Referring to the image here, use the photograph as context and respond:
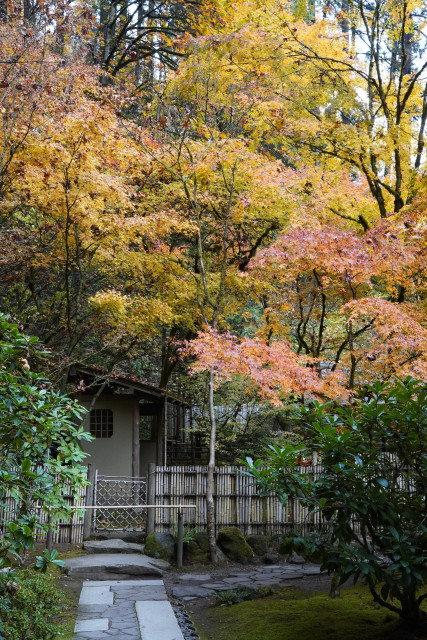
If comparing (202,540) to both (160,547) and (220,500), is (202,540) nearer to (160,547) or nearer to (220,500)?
(160,547)

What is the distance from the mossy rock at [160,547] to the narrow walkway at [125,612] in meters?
1.72

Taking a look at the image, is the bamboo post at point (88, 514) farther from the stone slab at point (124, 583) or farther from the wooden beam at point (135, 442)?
the wooden beam at point (135, 442)

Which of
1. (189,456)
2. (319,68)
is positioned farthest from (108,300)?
(189,456)

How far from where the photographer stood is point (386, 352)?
10234 millimetres

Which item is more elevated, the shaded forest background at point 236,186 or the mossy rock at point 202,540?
the shaded forest background at point 236,186

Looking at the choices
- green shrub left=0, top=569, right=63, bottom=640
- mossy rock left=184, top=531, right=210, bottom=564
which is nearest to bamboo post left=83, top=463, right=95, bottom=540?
mossy rock left=184, top=531, right=210, bottom=564

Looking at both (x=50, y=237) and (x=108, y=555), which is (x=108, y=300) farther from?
(x=108, y=555)

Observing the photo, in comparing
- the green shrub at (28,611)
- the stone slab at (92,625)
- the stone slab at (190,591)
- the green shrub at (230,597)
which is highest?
the green shrub at (28,611)

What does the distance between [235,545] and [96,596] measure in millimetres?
4276

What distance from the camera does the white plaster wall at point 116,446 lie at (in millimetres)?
17766

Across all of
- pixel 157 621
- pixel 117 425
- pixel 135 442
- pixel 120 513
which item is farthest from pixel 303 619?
pixel 117 425

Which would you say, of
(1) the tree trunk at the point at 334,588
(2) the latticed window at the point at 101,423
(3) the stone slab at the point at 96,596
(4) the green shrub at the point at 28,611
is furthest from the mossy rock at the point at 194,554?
(2) the latticed window at the point at 101,423

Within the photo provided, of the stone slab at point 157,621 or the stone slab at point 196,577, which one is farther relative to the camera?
the stone slab at point 196,577

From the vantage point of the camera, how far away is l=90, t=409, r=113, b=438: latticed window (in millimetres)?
18078
